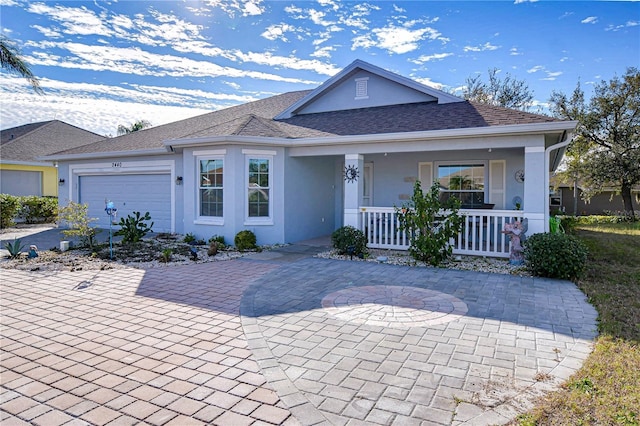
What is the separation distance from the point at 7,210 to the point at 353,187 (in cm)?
1405

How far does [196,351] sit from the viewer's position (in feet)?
13.1

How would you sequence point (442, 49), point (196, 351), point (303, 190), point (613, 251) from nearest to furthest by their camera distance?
1. point (196, 351)
2. point (613, 251)
3. point (303, 190)
4. point (442, 49)

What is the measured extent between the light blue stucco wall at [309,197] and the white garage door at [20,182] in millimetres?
16506

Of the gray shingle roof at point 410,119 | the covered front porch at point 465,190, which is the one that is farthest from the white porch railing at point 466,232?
the gray shingle roof at point 410,119

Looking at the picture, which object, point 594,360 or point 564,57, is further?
A: point 564,57

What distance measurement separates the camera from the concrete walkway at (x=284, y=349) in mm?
2949

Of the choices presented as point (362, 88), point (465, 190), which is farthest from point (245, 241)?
point (465, 190)

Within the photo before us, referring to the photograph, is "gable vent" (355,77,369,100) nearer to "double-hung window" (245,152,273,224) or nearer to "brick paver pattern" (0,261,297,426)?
"double-hung window" (245,152,273,224)

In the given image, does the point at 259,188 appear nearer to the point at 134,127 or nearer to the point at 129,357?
the point at 129,357

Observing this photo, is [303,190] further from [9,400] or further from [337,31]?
[9,400]

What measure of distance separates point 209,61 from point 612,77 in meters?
21.5

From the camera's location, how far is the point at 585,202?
27625 millimetres

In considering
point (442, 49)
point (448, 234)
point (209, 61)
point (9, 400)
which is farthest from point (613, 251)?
point (209, 61)

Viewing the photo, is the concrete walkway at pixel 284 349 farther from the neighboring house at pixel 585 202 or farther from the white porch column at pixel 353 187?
the neighboring house at pixel 585 202
